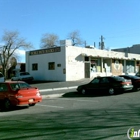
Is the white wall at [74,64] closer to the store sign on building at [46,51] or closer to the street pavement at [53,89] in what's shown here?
the store sign on building at [46,51]

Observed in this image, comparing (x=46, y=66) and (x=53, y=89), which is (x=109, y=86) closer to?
(x=53, y=89)

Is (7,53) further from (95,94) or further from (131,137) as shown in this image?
(131,137)

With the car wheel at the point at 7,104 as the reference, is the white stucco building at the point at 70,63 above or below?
above

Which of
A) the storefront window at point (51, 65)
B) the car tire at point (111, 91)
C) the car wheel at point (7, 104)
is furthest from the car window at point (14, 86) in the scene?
the storefront window at point (51, 65)

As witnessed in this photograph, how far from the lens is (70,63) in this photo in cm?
3262

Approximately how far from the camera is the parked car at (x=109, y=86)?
18.4 m

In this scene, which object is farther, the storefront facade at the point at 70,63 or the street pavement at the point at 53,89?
the storefront facade at the point at 70,63

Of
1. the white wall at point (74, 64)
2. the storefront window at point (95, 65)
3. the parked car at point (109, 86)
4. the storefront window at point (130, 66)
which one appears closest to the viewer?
the parked car at point (109, 86)

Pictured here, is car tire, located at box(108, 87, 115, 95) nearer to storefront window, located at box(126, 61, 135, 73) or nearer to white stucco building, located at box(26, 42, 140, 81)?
white stucco building, located at box(26, 42, 140, 81)

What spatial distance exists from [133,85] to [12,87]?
11537 mm

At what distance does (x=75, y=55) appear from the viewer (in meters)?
33.2

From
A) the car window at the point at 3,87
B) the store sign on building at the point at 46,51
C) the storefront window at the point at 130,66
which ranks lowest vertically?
the car window at the point at 3,87

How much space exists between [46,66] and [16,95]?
22.3 m

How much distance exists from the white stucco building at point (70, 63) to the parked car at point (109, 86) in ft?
42.3
